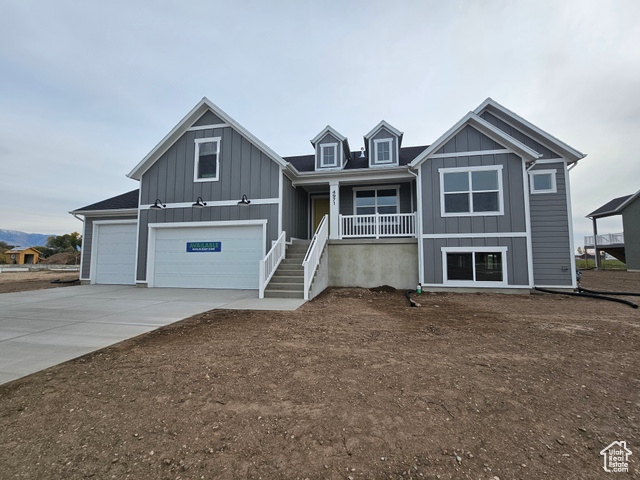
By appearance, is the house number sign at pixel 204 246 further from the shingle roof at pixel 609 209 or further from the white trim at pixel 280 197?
the shingle roof at pixel 609 209

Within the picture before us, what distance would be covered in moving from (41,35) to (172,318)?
1122cm

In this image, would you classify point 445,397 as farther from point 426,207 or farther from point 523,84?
point 523,84

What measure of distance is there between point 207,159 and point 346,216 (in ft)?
19.6

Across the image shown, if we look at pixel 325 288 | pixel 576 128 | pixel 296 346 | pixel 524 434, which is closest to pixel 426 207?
pixel 325 288

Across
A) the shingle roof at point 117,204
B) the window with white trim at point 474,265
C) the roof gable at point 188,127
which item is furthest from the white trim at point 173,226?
the window with white trim at point 474,265

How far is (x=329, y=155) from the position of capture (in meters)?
12.6

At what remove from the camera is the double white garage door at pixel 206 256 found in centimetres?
1029

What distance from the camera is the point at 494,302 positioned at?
7480 mm

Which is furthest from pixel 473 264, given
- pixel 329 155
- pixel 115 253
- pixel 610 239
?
pixel 610 239

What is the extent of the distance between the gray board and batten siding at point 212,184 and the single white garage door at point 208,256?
0.46 meters

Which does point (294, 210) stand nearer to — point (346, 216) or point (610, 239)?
point (346, 216)

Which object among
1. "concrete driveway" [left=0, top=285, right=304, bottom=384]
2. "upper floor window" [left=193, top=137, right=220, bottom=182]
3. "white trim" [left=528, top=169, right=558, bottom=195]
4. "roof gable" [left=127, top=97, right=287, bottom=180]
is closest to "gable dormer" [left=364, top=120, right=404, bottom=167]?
"roof gable" [left=127, top=97, right=287, bottom=180]

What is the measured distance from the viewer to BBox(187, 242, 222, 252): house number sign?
1056cm

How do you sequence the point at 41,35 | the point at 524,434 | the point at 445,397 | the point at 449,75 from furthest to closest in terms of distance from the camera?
the point at 449,75, the point at 41,35, the point at 445,397, the point at 524,434
